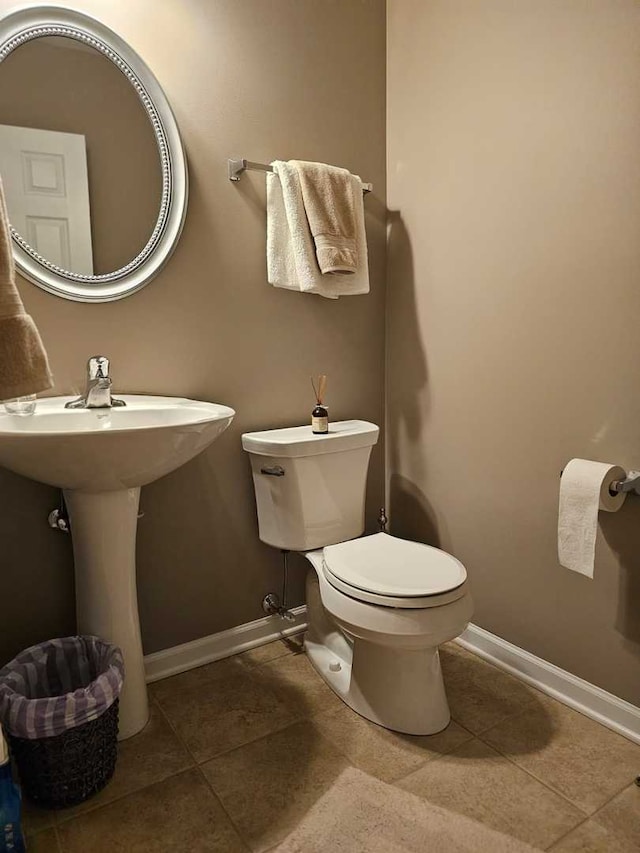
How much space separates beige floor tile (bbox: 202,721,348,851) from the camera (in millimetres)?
1316

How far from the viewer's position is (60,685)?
5.06 ft

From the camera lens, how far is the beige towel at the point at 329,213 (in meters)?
1.86

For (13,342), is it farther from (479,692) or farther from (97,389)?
(479,692)

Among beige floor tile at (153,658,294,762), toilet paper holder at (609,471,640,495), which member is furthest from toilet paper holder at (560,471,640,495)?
→ beige floor tile at (153,658,294,762)

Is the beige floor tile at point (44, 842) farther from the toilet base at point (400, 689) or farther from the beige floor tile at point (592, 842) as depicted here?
the beige floor tile at point (592, 842)

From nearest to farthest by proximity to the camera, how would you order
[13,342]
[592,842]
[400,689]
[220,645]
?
[13,342] → [592,842] → [400,689] → [220,645]

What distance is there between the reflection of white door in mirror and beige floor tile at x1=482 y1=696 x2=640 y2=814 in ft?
5.48

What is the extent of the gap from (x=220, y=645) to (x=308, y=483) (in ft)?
2.06

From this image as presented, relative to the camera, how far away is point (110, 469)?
50.7 inches

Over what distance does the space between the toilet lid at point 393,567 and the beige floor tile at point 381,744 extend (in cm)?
42

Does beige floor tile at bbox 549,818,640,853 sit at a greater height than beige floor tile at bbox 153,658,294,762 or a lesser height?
greater

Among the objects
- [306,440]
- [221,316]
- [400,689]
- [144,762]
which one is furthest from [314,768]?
[221,316]

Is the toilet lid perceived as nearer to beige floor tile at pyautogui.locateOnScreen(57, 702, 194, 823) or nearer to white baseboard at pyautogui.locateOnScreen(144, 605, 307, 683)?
white baseboard at pyautogui.locateOnScreen(144, 605, 307, 683)

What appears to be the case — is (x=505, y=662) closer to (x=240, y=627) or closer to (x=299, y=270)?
(x=240, y=627)
